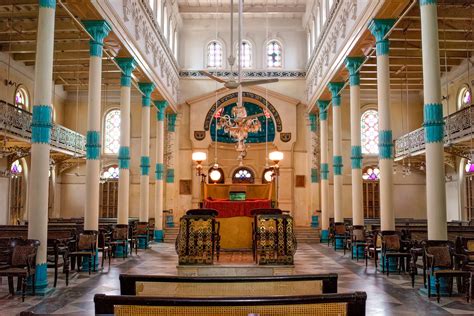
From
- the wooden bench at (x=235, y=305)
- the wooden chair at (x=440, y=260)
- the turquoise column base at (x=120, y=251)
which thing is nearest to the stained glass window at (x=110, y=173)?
the turquoise column base at (x=120, y=251)

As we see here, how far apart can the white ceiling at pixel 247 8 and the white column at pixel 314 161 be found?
18.9ft

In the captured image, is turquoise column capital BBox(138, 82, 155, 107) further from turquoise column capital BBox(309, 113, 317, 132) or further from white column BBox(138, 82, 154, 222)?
turquoise column capital BBox(309, 113, 317, 132)

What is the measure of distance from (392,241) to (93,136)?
8.04 meters

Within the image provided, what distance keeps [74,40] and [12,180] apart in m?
6.87

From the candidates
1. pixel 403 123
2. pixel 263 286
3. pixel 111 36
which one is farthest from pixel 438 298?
pixel 403 123

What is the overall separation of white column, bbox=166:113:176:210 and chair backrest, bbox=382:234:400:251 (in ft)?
48.6

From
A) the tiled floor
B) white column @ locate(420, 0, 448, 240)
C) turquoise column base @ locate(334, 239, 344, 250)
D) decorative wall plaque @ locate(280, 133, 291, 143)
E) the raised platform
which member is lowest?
the tiled floor

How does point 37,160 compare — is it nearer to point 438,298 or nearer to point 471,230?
point 438,298

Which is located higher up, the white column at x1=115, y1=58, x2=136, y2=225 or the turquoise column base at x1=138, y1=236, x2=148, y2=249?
the white column at x1=115, y1=58, x2=136, y2=225

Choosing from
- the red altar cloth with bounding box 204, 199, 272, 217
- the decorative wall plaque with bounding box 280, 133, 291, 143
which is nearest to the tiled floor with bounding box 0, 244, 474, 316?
the red altar cloth with bounding box 204, 199, 272, 217

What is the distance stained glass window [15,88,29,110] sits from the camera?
19.6 metres

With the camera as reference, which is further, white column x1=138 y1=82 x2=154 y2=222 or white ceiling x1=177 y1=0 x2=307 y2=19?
white ceiling x1=177 y1=0 x2=307 y2=19

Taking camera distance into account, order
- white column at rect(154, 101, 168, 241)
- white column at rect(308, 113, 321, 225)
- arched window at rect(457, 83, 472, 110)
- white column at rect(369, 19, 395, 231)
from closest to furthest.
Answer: white column at rect(369, 19, 395, 231)
arched window at rect(457, 83, 472, 110)
white column at rect(154, 101, 168, 241)
white column at rect(308, 113, 321, 225)

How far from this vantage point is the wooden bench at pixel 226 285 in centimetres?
432
